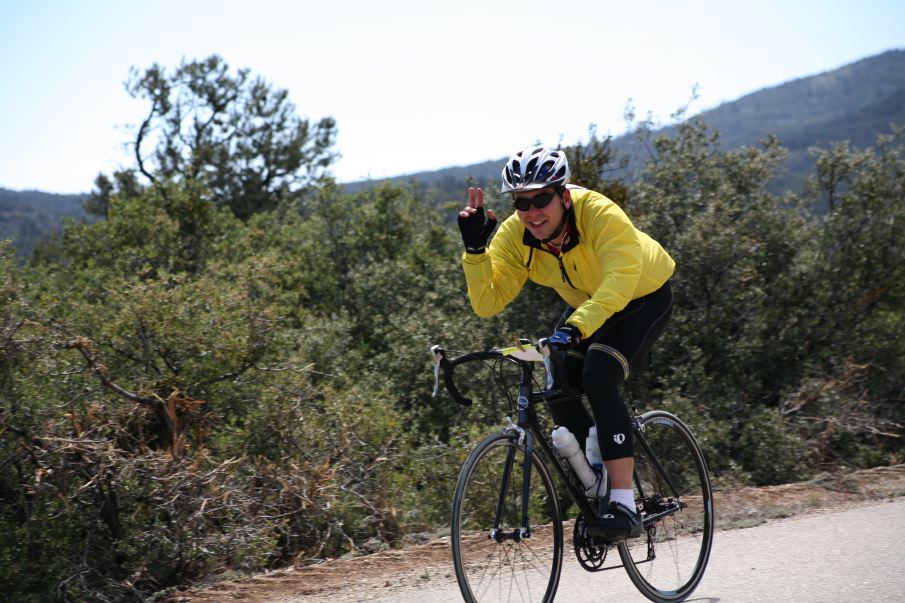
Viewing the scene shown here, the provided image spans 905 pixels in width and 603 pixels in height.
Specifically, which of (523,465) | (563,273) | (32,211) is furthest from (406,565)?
(32,211)

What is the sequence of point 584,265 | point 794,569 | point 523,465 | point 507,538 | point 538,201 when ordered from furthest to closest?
point 794,569
point 584,265
point 538,201
point 523,465
point 507,538

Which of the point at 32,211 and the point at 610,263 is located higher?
the point at 32,211

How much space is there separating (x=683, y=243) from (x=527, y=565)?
7.62 m

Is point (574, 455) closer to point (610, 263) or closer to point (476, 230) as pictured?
point (610, 263)

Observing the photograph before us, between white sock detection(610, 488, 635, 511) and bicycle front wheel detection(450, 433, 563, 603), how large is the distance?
0.30 meters

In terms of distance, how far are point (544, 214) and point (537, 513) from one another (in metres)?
1.48

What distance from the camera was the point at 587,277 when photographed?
434 cm

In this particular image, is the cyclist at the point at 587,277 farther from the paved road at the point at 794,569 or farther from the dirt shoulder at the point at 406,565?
the dirt shoulder at the point at 406,565

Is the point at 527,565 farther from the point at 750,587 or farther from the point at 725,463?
the point at 725,463

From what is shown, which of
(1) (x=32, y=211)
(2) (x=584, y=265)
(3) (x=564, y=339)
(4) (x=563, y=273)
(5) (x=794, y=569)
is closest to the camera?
(3) (x=564, y=339)

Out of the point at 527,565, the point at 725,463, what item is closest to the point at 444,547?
the point at 527,565

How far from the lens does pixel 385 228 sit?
18.3m

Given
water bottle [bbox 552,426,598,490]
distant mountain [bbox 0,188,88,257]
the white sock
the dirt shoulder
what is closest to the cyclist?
the white sock

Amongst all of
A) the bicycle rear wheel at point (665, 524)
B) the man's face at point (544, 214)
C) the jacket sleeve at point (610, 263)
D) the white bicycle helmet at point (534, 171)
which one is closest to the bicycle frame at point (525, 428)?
the jacket sleeve at point (610, 263)
